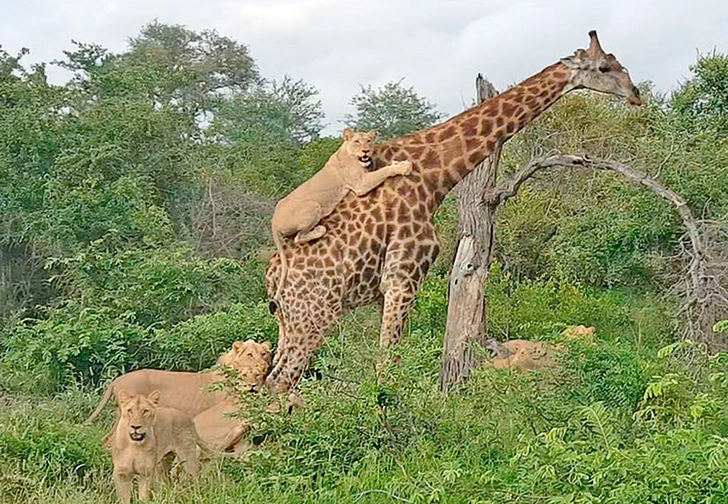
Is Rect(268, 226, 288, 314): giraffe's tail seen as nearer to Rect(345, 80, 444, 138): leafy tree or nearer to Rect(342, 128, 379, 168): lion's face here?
Rect(342, 128, 379, 168): lion's face

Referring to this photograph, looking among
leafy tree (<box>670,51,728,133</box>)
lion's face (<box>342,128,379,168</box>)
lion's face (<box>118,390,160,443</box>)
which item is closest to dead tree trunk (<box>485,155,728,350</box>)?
lion's face (<box>342,128,379,168</box>)

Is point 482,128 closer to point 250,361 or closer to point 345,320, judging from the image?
point 345,320

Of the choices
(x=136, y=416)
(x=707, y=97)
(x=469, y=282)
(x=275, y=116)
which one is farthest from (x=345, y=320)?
(x=275, y=116)

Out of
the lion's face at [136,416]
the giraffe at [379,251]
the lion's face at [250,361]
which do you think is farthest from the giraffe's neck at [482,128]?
the lion's face at [136,416]

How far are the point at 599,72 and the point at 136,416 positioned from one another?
3.50 metres

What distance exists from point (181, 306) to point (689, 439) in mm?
6221

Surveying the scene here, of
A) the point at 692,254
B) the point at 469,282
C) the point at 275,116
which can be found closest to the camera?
the point at 692,254

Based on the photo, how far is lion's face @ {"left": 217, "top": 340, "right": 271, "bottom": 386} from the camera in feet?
19.7

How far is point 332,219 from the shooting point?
20.6 ft

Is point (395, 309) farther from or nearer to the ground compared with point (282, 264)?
nearer to the ground

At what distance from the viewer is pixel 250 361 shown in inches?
240

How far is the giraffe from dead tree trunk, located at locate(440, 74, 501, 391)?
2.09 ft

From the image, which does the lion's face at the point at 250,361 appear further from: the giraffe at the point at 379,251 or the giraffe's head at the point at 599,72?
the giraffe's head at the point at 599,72

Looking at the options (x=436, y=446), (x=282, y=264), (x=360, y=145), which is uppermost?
(x=360, y=145)
